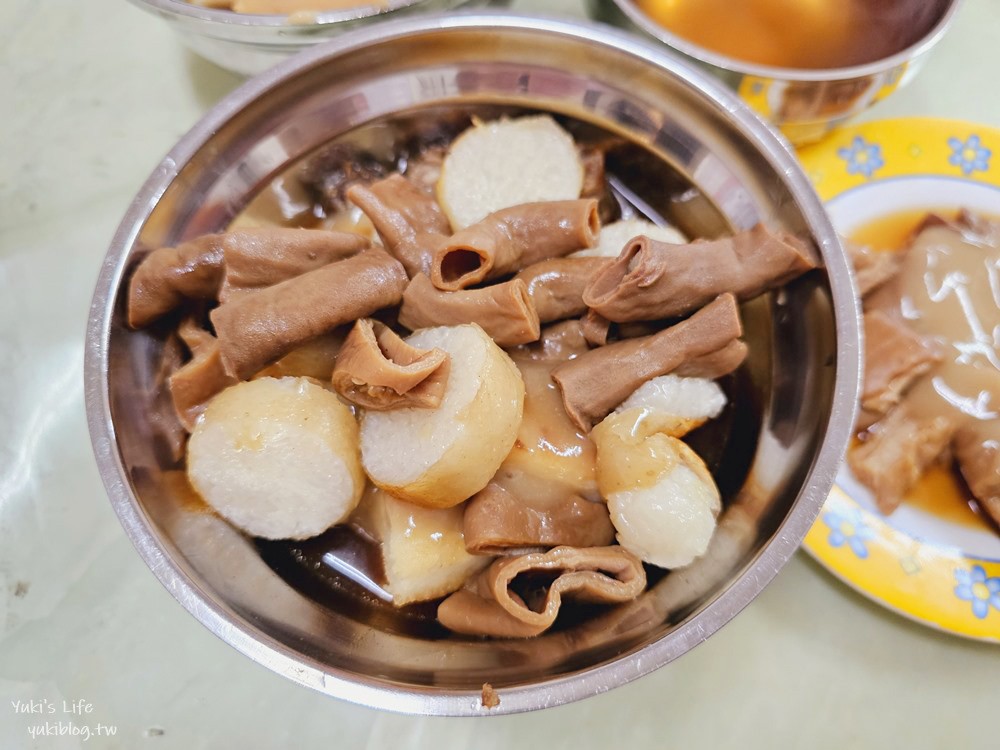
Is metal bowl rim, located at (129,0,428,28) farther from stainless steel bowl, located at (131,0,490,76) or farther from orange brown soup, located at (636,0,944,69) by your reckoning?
orange brown soup, located at (636,0,944,69)

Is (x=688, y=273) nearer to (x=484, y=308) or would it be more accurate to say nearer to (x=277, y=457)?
(x=484, y=308)

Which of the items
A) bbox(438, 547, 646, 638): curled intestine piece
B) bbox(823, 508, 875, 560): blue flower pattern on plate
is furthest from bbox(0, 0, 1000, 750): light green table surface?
bbox(438, 547, 646, 638): curled intestine piece

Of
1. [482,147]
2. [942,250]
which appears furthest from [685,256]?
[942,250]

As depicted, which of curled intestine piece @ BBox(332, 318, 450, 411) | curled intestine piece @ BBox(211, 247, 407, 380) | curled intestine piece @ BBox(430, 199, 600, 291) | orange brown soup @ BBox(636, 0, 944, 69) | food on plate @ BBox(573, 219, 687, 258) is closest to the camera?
curled intestine piece @ BBox(332, 318, 450, 411)

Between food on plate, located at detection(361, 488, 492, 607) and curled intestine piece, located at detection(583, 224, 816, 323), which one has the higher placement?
curled intestine piece, located at detection(583, 224, 816, 323)

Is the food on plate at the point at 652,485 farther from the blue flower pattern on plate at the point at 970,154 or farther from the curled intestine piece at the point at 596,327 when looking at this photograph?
the blue flower pattern on plate at the point at 970,154

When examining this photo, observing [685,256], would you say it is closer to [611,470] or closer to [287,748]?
[611,470]
